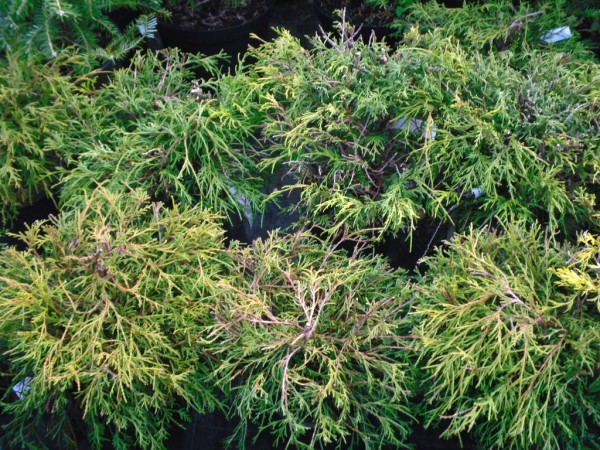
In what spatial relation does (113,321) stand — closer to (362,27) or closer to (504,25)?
(504,25)

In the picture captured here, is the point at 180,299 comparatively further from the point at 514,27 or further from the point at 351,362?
the point at 514,27

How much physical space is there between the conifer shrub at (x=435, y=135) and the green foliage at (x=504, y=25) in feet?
0.50

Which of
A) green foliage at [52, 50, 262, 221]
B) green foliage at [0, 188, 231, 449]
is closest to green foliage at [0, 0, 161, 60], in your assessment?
green foliage at [52, 50, 262, 221]

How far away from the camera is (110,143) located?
2.41 metres

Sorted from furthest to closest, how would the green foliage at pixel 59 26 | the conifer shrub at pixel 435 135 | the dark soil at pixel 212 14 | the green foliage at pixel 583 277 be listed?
the dark soil at pixel 212 14 → the green foliage at pixel 59 26 → the conifer shrub at pixel 435 135 → the green foliage at pixel 583 277

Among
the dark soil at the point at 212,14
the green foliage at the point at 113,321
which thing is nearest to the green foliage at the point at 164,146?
the green foliage at the point at 113,321

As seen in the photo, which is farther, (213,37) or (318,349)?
(213,37)

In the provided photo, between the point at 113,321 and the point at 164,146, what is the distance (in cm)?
73

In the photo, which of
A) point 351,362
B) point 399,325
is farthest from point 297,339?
point 399,325

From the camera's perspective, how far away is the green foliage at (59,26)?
2.37m

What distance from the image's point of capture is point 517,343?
1.72 metres

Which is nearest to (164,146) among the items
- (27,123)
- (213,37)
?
(27,123)

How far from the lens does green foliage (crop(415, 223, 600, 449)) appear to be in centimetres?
163

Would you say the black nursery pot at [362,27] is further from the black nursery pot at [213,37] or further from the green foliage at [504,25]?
the green foliage at [504,25]
